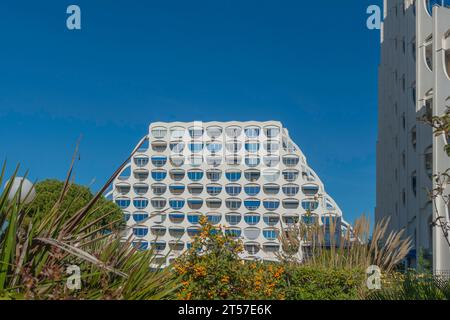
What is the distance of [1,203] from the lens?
240 inches

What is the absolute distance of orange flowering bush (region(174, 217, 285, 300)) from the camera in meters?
8.77

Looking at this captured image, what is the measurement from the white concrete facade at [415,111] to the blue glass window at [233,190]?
48108 mm

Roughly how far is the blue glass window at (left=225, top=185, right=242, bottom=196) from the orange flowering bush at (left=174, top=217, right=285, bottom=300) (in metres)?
84.1

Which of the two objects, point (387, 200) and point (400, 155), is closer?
point (400, 155)

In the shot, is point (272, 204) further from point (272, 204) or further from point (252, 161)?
point (252, 161)

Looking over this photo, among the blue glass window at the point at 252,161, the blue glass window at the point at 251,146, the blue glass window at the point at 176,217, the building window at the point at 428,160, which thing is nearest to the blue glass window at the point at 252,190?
the blue glass window at the point at 252,161

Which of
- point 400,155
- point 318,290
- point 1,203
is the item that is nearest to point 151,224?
point 400,155

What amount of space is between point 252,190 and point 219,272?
278ft

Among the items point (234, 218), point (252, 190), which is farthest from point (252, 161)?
point (234, 218)

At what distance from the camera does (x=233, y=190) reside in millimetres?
93625

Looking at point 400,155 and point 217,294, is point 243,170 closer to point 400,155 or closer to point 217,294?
point 400,155

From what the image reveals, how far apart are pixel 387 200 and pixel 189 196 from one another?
175 feet

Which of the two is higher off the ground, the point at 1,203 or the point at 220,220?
the point at 220,220

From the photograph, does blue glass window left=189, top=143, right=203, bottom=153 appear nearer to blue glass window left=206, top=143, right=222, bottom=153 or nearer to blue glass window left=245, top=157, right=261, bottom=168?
blue glass window left=206, top=143, right=222, bottom=153
